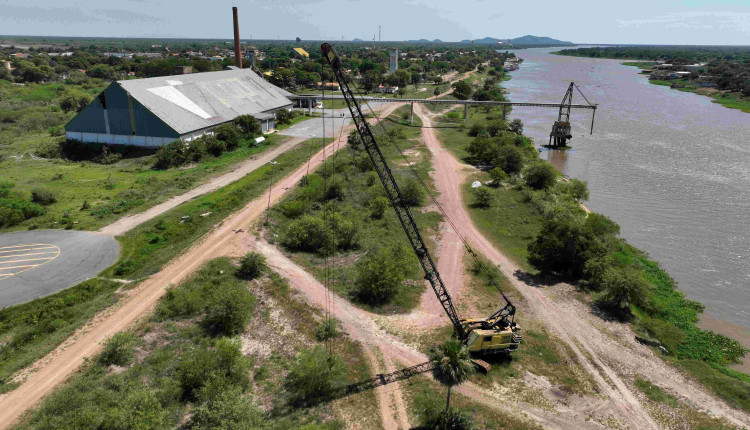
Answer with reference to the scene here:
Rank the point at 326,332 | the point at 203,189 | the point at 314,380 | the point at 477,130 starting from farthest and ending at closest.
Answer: the point at 477,130
the point at 203,189
the point at 326,332
the point at 314,380

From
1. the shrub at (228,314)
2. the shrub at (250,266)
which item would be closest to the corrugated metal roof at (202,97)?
the shrub at (250,266)

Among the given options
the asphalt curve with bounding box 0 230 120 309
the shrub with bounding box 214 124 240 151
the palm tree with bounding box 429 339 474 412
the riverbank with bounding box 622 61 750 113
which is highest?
the riverbank with bounding box 622 61 750 113

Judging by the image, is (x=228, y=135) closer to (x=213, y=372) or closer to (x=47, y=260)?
(x=47, y=260)

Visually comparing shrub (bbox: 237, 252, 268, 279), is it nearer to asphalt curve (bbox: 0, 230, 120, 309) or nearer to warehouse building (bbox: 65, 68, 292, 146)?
asphalt curve (bbox: 0, 230, 120, 309)

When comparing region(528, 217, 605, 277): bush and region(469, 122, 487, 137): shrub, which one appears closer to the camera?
region(528, 217, 605, 277): bush

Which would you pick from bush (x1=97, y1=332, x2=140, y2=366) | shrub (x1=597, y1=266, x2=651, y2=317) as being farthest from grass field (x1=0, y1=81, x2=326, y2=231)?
shrub (x1=597, y1=266, x2=651, y2=317)

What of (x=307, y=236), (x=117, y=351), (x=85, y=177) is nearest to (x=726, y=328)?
(x=307, y=236)

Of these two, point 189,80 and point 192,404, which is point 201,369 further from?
point 189,80
